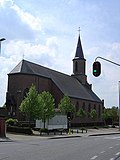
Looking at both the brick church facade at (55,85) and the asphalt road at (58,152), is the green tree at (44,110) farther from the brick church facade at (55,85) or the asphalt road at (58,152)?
the asphalt road at (58,152)

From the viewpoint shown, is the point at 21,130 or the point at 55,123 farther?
the point at 55,123

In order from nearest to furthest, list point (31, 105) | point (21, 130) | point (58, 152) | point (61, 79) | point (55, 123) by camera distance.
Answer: point (58, 152) → point (21, 130) → point (31, 105) → point (55, 123) → point (61, 79)

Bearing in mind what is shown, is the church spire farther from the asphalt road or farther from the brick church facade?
the asphalt road

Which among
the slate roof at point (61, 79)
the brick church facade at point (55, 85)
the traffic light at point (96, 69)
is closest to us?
the traffic light at point (96, 69)

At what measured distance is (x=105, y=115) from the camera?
10675 cm

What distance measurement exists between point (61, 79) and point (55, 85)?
980cm

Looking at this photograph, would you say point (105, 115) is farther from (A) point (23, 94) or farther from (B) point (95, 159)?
(B) point (95, 159)

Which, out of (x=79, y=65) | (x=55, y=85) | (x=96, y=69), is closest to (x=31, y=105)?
(x=96, y=69)

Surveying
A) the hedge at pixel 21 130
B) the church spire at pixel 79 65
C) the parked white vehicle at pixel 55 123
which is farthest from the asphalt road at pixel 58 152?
the church spire at pixel 79 65

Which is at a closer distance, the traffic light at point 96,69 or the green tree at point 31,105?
the traffic light at point 96,69

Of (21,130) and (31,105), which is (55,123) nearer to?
(31,105)

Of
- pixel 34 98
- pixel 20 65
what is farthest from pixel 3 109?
pixel 34 98

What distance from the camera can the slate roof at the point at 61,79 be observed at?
80688mm

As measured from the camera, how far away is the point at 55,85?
86.7 m
